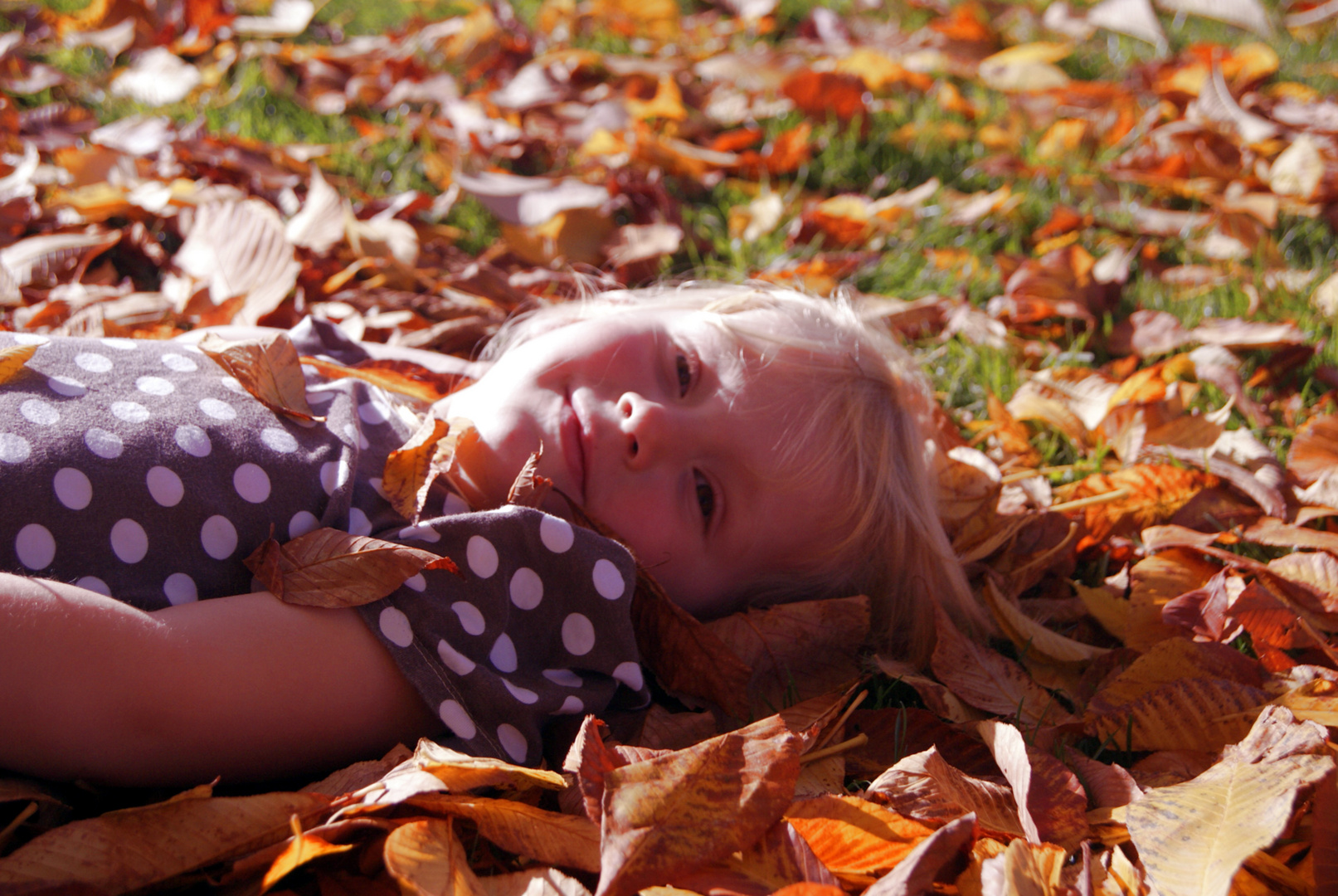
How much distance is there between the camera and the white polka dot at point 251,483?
50.6 inches

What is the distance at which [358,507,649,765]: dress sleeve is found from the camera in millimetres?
1222

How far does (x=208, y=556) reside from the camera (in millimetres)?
1239

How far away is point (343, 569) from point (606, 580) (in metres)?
0.33

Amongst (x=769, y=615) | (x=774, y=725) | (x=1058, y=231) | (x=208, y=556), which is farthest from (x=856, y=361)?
(x=1058, y=231)

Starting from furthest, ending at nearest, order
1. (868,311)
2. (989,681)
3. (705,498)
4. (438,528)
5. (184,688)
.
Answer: (868,311) → (705,498) → (989,681) → (438,528) → (184,688)

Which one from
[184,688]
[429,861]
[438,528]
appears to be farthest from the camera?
[438,528]

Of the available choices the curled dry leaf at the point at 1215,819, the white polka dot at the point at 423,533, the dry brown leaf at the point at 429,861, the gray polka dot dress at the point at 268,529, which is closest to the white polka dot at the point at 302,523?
the gray polka dot dress at the point at 268,529

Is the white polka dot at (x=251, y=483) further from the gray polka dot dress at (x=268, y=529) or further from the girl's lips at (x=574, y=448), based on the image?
the girl's lips at (x=574, y=448)

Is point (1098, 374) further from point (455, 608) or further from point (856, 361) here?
point (455, 608)

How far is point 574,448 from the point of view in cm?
145

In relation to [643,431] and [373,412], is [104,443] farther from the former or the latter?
[643,431]

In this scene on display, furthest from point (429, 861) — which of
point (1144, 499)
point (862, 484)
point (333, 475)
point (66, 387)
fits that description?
point (1144, 499)

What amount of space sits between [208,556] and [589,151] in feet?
6.14

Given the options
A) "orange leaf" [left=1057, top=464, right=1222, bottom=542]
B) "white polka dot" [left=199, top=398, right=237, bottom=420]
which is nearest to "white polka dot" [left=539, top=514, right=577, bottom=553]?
"white polka dot" [left=199, top=398, right=237, bottom=420]
